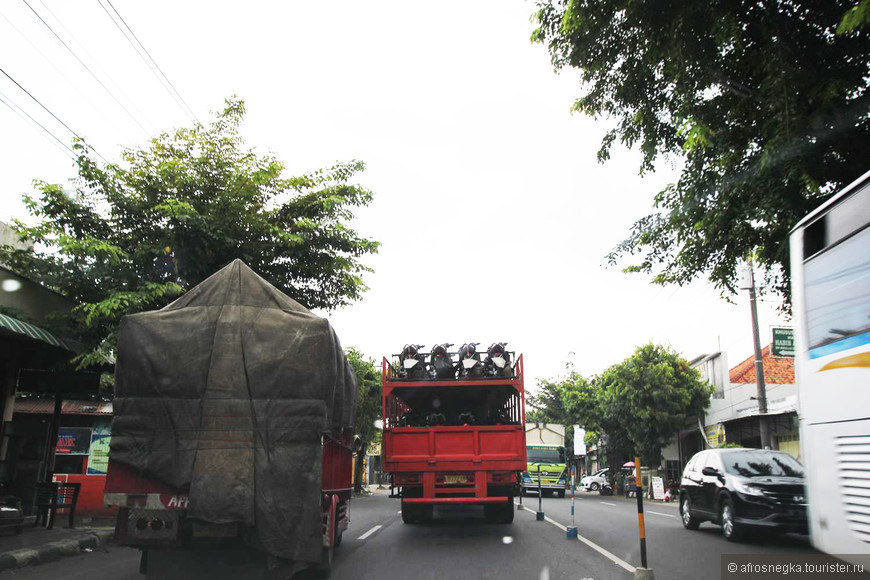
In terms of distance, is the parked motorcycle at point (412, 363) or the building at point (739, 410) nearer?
the parked motorcycle at point (412, 363)

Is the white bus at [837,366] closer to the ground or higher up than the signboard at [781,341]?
closer to the ground

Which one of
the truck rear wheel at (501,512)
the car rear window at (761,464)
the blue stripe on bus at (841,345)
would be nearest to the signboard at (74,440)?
the truck rear wheel at (501,512)

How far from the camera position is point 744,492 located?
10.3m

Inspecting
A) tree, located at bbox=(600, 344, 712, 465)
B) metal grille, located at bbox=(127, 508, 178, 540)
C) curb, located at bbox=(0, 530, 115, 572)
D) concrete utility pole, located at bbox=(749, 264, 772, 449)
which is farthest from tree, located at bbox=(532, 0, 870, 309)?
tree, located at bbox=(600, 344, 712, 465)

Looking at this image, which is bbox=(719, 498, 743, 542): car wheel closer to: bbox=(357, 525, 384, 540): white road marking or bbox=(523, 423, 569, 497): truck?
bbox=(357, 525, 384, 540): white road marking

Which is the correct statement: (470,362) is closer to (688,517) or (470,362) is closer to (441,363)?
(441,363)

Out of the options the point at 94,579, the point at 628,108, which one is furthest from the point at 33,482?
the point at 628,108

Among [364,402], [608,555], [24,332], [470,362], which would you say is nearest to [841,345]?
[608,555]

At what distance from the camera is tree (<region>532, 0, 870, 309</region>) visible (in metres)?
8.19

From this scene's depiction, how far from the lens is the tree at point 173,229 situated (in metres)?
12.1

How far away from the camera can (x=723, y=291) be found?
12.0 m

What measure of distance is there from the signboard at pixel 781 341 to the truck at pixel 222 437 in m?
14.1

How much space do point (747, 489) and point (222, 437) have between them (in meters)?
8.37

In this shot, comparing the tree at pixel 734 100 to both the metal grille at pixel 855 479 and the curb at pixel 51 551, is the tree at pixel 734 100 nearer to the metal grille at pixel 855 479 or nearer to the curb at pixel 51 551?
the metal grille at pixel 855 479
